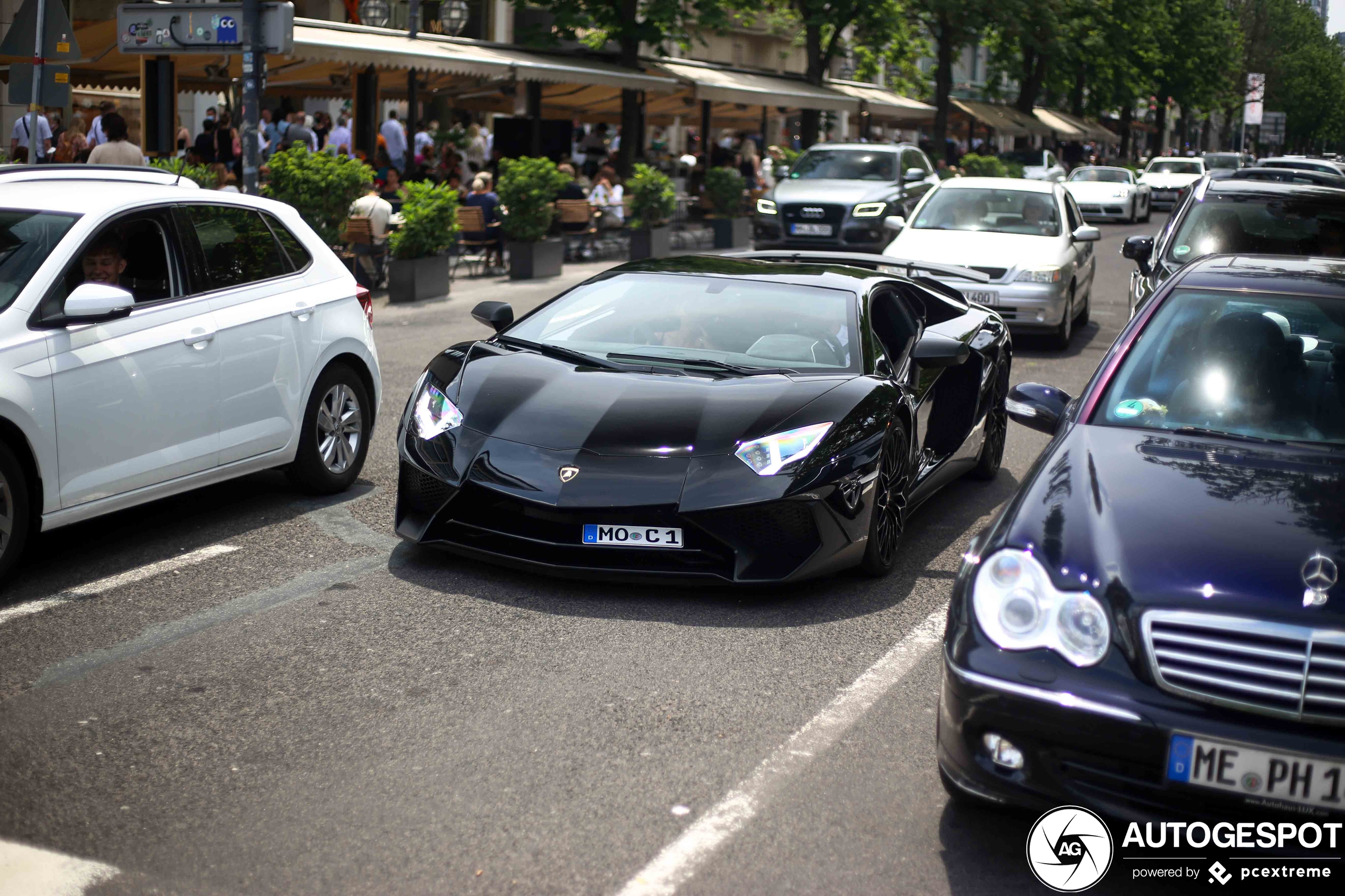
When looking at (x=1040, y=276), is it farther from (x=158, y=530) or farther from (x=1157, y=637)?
(x=1157, y=637)

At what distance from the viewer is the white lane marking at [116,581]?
5547 mm

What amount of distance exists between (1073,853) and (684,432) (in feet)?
8.45

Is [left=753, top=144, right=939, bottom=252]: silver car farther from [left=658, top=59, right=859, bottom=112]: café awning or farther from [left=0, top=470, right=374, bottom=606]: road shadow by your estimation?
[left=0, top=470, right=374, bottom=606]: road shadow

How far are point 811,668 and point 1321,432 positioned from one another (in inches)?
70.5

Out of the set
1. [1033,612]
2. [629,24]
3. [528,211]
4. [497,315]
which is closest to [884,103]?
[629,24]

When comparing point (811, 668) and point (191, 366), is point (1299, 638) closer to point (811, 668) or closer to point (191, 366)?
point (811, 668)

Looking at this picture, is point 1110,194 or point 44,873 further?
point 1110,194

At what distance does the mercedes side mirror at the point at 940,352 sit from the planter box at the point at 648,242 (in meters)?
15.9

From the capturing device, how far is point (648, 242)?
22641 mm

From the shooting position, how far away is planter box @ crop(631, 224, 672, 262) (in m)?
22.6

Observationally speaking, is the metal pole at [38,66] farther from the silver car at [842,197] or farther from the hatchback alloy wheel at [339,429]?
the silver car at [842,197]

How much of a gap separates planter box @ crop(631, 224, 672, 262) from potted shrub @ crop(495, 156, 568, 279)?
312 cm

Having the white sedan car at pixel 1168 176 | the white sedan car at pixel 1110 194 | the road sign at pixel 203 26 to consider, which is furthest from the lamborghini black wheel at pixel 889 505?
the white sedan car at pixel 1168 176

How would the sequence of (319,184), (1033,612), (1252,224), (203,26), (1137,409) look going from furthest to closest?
(319,184) < (203,26) < (1252,224) < (1137,409) < (1033,612)
